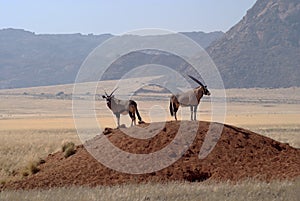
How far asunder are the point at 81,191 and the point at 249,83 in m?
131

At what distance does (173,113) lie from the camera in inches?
854

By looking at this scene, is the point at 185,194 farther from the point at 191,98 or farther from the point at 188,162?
the point at 191,98

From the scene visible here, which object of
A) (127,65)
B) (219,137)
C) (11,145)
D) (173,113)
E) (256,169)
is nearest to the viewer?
(256,169)

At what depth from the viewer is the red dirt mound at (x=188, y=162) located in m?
16.7

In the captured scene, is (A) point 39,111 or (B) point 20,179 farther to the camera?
(A) point 39,111

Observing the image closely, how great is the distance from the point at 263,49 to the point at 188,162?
13498cm

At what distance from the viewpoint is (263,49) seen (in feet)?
490

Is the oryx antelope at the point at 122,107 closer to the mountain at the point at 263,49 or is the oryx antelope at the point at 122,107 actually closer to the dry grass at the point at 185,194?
the dry grass at the point at 185,194

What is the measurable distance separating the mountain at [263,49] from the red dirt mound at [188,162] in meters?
121

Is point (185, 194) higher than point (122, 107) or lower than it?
lower

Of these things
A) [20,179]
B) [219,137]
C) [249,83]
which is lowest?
[20,179]

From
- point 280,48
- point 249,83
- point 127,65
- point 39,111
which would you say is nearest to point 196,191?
point 39,111

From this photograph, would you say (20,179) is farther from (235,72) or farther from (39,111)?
(235,72)

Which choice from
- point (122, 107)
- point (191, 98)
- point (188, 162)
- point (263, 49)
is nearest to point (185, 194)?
point (188, 162)
